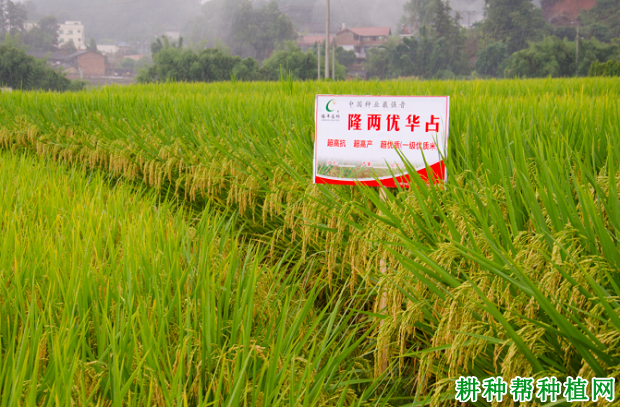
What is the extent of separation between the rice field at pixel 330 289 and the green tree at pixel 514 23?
137 ft

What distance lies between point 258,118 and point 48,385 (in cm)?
237

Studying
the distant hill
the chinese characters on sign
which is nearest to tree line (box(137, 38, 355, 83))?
the chinese characters on sign

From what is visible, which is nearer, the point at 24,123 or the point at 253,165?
the point at 253,165

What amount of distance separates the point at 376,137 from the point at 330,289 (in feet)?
2.17

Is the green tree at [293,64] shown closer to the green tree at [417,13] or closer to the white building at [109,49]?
the green tree at [417,13]

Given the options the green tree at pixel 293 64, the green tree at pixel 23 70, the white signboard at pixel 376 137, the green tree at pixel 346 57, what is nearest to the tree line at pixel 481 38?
the green tree at pixel 346 57

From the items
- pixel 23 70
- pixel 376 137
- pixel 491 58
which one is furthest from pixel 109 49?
pixel 376 137

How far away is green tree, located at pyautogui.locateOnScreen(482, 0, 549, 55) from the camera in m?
39.8

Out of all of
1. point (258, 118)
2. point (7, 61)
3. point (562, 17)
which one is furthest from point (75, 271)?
point (562, 17)

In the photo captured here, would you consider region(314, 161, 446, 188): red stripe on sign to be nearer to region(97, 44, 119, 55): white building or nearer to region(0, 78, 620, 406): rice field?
region(0, 78, 620, 406): rice field

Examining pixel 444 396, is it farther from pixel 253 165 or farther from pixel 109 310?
pixel 253 165

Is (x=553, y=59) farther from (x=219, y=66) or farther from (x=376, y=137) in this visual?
(x=376, y=137)

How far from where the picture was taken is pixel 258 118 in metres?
3.23

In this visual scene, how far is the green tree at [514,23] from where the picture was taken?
39.8 m
